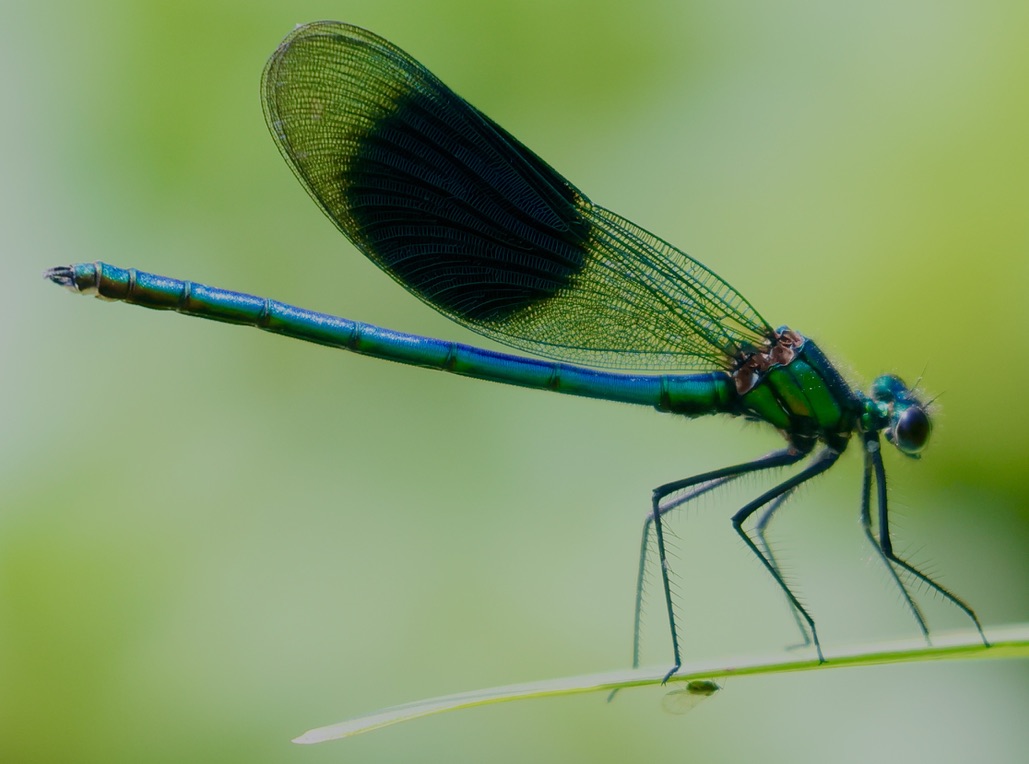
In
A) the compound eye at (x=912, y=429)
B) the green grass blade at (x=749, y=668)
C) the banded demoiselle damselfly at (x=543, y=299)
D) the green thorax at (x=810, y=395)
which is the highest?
the banded demoiselle damselfly at (x=543, y=299)

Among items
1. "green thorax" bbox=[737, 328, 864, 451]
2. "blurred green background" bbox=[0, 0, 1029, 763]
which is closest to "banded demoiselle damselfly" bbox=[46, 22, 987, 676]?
"green thorax" bbox=[737, 328, 864, 451]

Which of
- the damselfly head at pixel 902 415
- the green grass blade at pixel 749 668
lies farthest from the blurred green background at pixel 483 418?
the green grass blade at pixel 749 668

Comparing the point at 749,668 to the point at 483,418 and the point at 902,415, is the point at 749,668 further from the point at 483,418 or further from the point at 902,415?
the point at 483,418

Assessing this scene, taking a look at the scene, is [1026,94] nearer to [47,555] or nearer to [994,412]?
[994,412]

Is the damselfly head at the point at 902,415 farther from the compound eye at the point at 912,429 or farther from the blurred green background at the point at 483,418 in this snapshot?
the blurred green background at the point at 483,418

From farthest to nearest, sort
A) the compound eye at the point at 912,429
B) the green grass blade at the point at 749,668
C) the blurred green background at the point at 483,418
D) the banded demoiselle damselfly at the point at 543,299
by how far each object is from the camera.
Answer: the blurred green background at the point at 483,418 → the compound eye at the point at 912,429 → the banded demoiselle damselfly at the point at 543,299 → the green grass blade at the point at 749,668

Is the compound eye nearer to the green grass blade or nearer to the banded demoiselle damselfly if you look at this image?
the banded demoiselle damselfly

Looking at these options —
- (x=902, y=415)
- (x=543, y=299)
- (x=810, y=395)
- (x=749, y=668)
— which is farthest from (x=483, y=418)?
(x=749, y=668)

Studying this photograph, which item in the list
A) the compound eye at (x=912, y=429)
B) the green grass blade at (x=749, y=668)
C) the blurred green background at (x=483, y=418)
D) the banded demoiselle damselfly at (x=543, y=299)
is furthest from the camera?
the blurred green background at (x=483, y=418)
